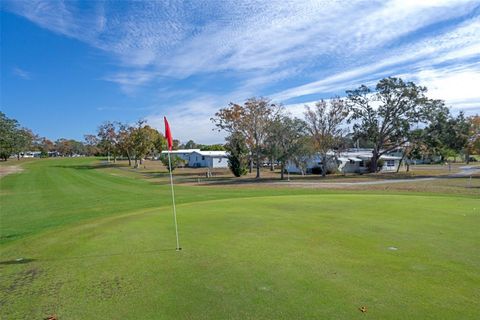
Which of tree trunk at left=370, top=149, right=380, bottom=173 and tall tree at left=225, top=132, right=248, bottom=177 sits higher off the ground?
tall tree at left=225, top=132, right=248, bottom=177

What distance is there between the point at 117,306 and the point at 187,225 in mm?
5366

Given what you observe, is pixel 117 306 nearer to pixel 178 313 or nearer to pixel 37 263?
pixel 178 313

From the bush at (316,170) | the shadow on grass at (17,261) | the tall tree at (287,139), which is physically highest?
the tall tree at (287,139)

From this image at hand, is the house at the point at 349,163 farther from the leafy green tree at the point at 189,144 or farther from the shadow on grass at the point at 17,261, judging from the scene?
the leafy green tree at the point at 189,144

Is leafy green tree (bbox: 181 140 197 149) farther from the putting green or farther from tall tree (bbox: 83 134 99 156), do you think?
the putting green

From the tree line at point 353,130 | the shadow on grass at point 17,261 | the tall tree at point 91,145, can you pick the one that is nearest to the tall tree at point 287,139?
the tree line at point 353,130

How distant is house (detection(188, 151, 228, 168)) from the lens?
81188 mm

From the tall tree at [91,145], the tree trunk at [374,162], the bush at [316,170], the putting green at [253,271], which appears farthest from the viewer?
the tall tree at [91,145]

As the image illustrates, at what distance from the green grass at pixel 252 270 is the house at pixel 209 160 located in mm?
69185

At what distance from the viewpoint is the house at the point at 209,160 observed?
81.2 m

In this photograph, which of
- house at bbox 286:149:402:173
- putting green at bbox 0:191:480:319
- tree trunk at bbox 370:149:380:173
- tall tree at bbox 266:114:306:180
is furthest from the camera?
house at bbox 286:149:402:173

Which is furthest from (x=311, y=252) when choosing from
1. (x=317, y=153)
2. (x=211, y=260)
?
(x=317, y=153)

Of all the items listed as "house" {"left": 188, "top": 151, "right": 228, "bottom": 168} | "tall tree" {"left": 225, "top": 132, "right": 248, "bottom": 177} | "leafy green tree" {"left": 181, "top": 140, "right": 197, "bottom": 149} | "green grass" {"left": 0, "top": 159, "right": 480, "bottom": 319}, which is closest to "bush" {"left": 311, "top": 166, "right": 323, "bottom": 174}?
"tall tree" {"left": 225, "top": 132, "right": 248, "bottom": 177}

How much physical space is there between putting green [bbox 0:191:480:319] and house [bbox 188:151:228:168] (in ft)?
228
